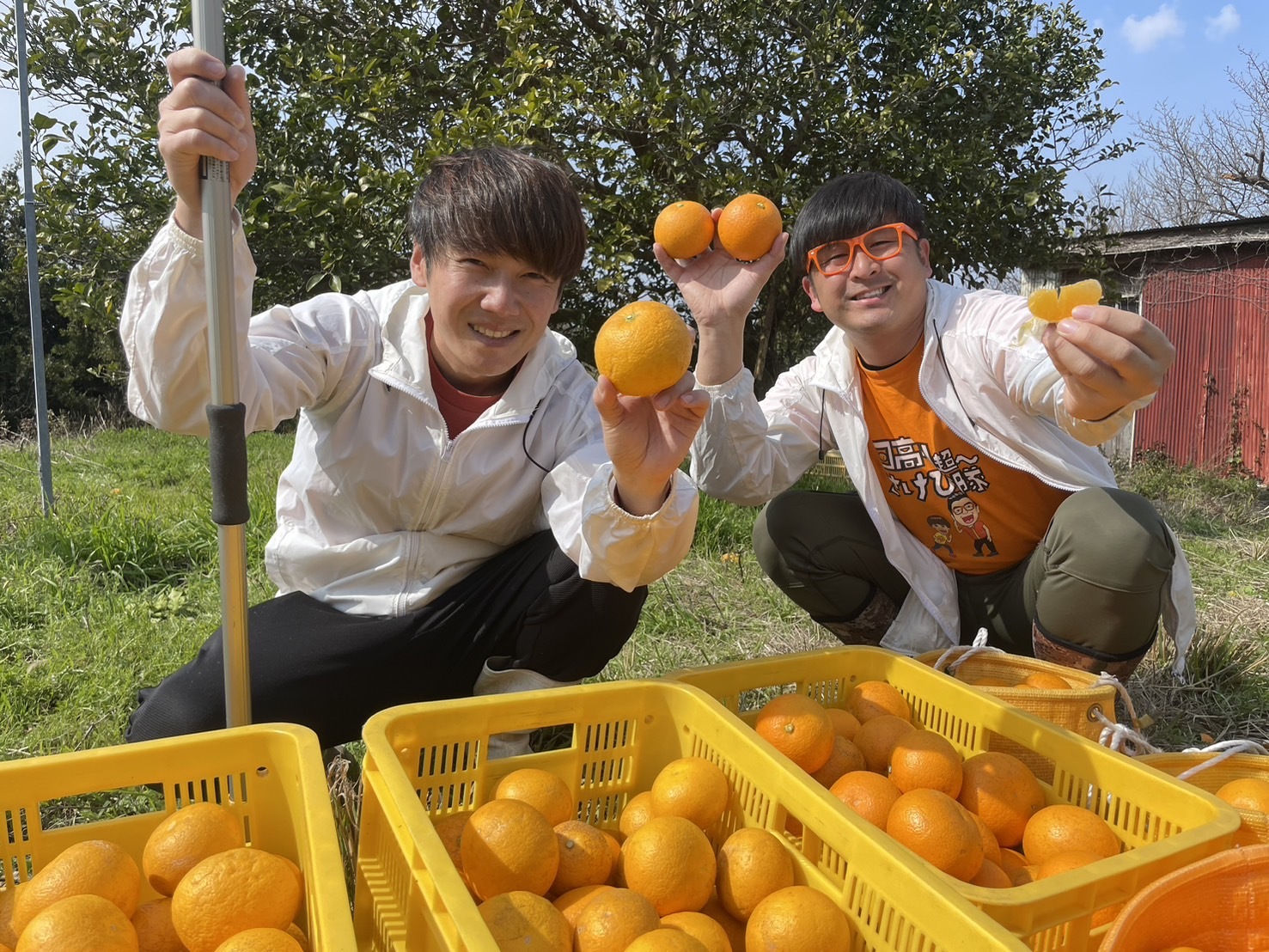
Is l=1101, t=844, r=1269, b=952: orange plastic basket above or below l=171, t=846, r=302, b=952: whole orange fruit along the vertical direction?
below

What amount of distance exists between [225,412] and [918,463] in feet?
6.72

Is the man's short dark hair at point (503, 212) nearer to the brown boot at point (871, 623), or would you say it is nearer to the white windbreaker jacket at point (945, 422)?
the white windbreaker jacket at point (945, 422)

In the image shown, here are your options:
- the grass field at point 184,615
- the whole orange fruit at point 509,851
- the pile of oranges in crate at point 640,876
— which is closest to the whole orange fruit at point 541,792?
the pile of oranges in crate at point 640,876

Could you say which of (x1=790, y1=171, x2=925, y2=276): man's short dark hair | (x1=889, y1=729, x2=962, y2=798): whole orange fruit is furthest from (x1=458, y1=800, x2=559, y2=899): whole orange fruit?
(x1=790, y1=171, x2=925, y2=276): man's short dark hair

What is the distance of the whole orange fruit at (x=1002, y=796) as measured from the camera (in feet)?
4.70

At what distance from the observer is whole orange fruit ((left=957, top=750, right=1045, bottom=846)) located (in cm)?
143

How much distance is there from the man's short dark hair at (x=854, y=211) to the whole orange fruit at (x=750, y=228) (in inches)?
14.5

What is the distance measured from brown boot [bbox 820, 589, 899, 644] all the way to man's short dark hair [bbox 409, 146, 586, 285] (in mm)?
1551

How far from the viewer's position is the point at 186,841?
3.75 ft

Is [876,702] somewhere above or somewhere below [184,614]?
above

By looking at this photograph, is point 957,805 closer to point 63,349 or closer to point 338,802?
point 338,802

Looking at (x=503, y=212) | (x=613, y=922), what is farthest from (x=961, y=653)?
(x=503, y=212)

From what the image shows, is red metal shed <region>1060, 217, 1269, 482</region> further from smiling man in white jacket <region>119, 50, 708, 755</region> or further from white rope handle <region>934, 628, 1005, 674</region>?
smiling man in white jacket <region>119, 50, 708, 755</region>

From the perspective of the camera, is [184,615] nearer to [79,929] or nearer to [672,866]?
[79,929]
